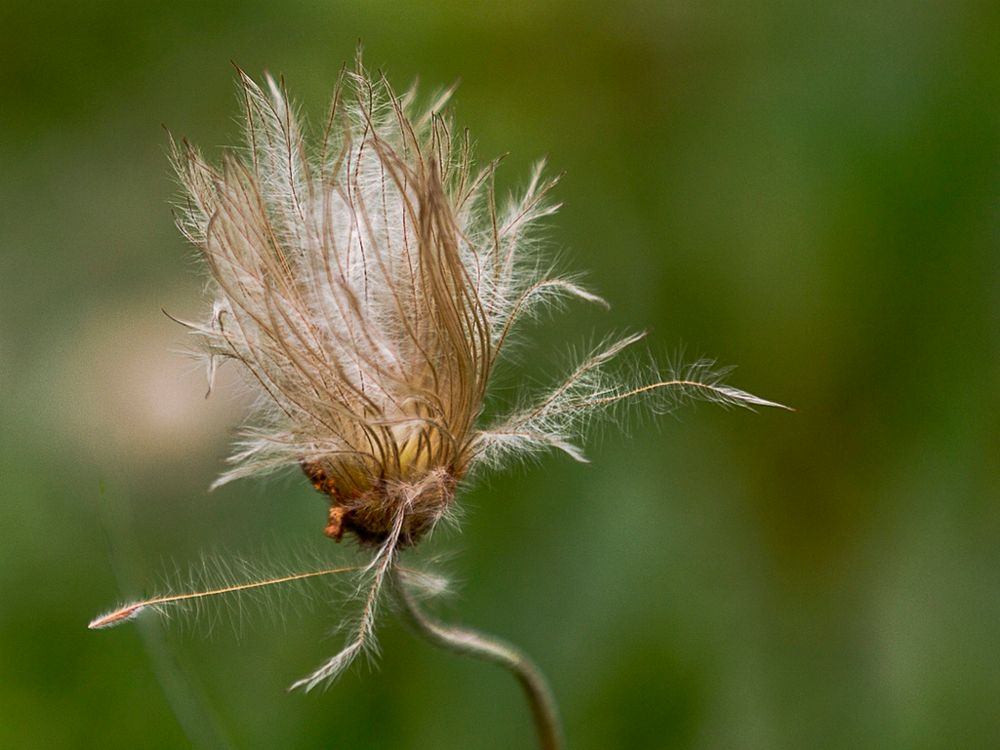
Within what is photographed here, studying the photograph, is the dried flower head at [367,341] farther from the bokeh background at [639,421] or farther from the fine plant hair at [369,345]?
the bokeh background at [639,421]

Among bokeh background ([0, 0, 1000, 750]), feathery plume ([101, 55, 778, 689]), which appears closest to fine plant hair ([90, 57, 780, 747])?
feathery plume ([101, 55, 778, 689])

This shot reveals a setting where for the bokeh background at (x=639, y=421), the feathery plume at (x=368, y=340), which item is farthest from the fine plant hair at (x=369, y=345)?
the bokeh background at (x=639, y=421)

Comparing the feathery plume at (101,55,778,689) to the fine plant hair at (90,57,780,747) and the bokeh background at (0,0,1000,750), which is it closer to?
the fine plant hair at (90,57,780,747)

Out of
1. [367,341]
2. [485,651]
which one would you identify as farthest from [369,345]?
[485,651]

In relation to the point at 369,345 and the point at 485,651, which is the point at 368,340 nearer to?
the point at 369,345

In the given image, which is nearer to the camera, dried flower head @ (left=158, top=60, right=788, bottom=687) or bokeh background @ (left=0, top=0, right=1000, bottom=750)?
dried flower head @ (left=158, top=60, right=788, bottom=687)

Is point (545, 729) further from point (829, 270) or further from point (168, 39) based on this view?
point (168, 39)

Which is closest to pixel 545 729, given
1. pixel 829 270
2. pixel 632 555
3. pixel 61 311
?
pixel 632 555
